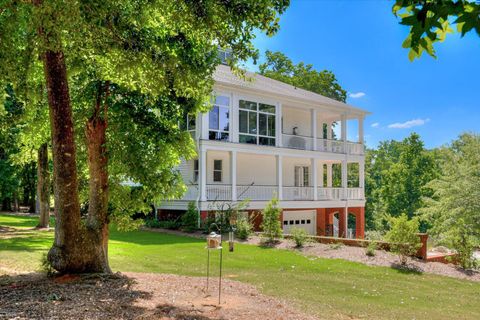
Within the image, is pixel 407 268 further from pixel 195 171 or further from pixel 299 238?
pixel 195 171

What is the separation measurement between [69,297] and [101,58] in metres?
4.35

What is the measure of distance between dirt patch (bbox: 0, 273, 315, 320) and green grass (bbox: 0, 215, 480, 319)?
109cm

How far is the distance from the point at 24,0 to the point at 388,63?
1872 inches

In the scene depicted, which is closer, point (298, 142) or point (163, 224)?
point (163, 224)

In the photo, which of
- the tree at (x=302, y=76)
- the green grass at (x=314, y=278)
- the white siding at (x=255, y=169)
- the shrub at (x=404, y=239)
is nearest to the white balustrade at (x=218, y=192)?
the white siding at (x=255, y=169)

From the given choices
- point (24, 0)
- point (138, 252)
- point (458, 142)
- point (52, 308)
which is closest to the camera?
point (52, 308)

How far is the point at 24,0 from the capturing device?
307 inches

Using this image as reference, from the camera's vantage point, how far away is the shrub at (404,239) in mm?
13883

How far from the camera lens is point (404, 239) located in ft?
45.9

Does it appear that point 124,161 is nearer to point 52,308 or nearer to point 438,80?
point 52,308

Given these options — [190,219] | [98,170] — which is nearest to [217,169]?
[190,219]

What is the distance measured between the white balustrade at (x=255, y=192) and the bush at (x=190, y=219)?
3343mm

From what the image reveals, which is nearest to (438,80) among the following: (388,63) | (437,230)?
(388,63)

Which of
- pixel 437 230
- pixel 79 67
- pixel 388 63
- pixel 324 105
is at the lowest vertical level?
pixel 437 230
